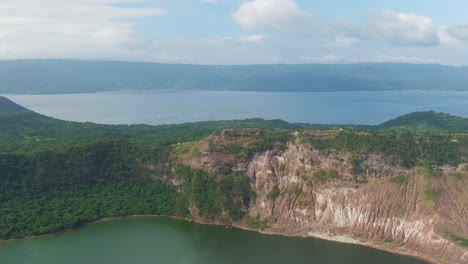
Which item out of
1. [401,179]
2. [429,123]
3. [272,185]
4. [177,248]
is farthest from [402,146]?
[429,123]

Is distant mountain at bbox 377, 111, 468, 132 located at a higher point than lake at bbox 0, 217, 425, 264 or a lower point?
higher

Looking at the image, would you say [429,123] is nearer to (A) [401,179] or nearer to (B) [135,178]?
(A) [401,179]

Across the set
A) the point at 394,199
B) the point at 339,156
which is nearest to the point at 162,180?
the point at 339,156

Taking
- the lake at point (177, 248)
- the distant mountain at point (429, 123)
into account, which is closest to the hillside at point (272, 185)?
the lake at point (177, 248)

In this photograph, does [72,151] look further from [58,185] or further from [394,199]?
[394,199]

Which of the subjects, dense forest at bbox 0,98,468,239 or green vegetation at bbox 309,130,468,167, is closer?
green vegetation at bbox 309,130,468,167

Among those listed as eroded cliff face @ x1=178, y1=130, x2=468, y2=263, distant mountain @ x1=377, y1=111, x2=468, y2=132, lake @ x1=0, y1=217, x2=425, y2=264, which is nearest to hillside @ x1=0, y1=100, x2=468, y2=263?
eroded cliff face @ x1=178, y1=130, x2=468, y2=263

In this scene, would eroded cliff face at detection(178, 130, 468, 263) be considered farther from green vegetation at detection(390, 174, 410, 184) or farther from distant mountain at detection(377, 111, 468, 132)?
distant mountain at detection(377, 111, 468, 132)
